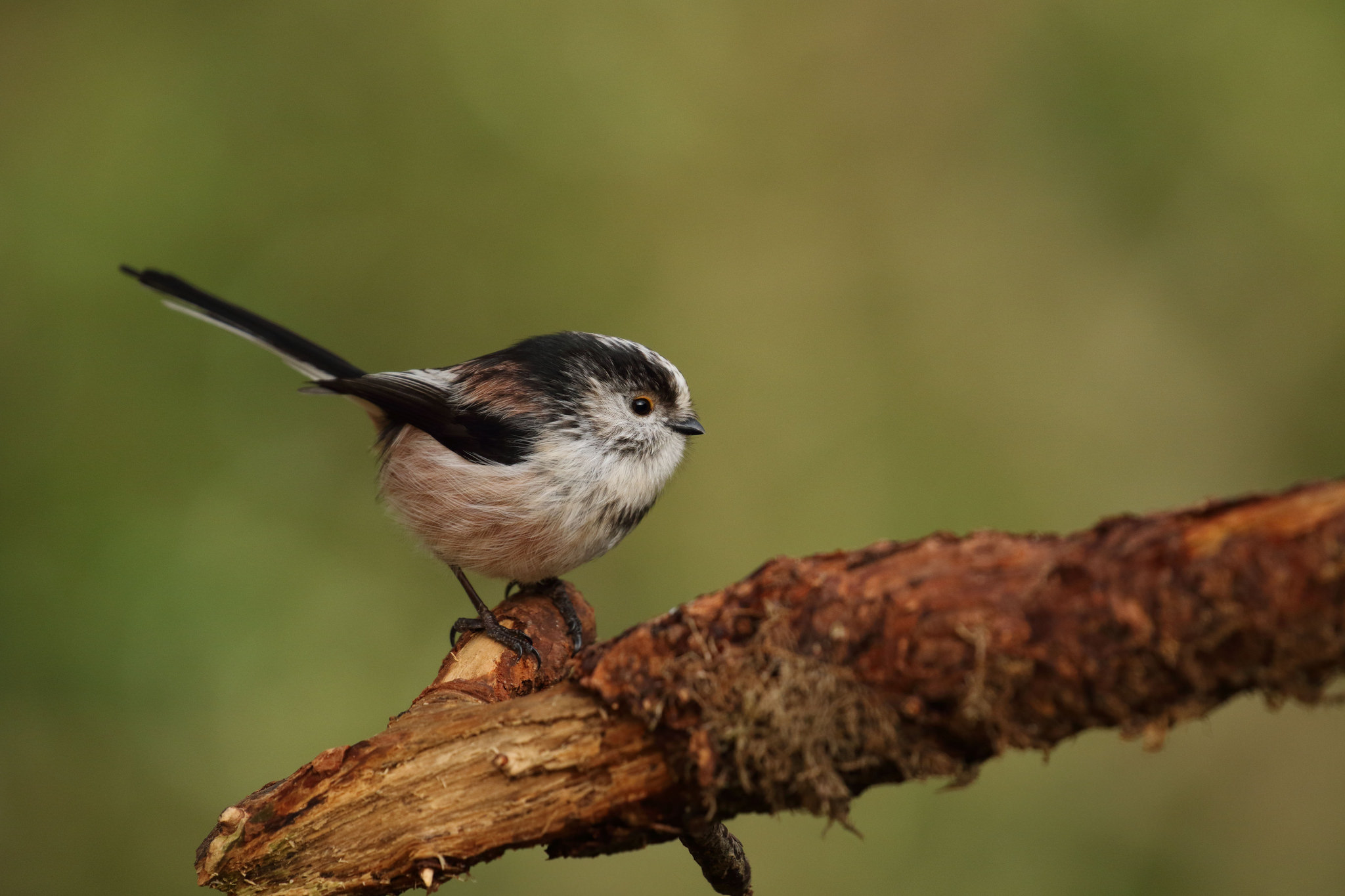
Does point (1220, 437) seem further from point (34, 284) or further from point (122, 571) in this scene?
point (34, 284)

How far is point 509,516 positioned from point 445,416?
1.41ft

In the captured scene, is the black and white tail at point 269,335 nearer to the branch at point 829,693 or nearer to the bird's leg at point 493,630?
the bird's leg at point 493,630

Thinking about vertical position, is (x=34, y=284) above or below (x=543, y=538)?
above

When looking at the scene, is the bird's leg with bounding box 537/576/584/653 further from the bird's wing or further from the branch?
the branch

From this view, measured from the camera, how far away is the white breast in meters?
3.06

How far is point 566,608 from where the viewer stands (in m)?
3.38

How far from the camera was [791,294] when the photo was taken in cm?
543

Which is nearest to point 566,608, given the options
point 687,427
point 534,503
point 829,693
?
point 534,503

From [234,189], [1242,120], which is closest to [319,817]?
[234,189]

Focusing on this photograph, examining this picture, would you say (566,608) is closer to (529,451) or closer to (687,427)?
(529,451)

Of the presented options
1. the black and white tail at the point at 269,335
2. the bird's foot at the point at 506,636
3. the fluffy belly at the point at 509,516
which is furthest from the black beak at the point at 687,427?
the black and white tail at the point at 269,335

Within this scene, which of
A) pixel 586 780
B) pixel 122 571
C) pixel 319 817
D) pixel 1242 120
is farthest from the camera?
pixel 1242 120

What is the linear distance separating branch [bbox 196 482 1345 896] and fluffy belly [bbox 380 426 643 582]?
834mm

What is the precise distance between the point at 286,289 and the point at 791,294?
8.31 ft
